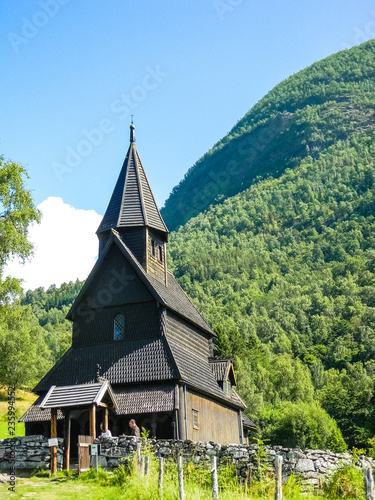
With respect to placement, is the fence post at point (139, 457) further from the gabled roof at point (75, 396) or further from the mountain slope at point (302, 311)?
the mountain slope at point (302, 311)

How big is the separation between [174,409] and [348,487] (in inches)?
402

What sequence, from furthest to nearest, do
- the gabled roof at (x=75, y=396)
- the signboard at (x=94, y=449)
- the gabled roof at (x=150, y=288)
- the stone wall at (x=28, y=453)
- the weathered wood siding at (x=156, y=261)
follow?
the weathered wood siding at (x=156, y=261) → the gabled roof at (x=150, y=288) → the gabled roof at (x=75, y=396) → the stone wall at (x=28, y=453) → the signboard at (x=94, y=449)

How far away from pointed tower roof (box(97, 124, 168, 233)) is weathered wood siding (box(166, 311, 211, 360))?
505 cm

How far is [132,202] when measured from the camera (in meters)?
32.2

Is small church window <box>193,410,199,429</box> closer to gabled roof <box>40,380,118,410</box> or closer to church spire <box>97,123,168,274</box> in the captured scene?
gabled roof <box>40,380,118,410</box>

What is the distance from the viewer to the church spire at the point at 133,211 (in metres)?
30.9

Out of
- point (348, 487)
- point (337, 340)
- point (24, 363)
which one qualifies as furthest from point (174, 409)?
point (337, 340)

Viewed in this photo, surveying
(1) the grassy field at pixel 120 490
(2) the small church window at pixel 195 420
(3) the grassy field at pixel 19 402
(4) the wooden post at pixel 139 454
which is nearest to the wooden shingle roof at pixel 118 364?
(2) the small church window at pixel 195 420

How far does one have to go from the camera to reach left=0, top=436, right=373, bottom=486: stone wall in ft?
56.1

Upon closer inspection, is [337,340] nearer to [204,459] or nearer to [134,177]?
[134,177]

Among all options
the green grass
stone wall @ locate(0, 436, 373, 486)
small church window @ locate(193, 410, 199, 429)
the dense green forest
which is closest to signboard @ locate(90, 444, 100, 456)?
stone wall @ locate(0, 436, 373, 486)

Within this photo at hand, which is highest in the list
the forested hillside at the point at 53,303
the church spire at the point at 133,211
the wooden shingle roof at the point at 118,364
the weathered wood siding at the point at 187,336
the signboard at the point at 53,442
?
the forested hillside at the point at 53,303

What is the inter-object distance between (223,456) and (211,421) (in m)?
12.0

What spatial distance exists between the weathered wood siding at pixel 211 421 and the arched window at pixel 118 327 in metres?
4.34
